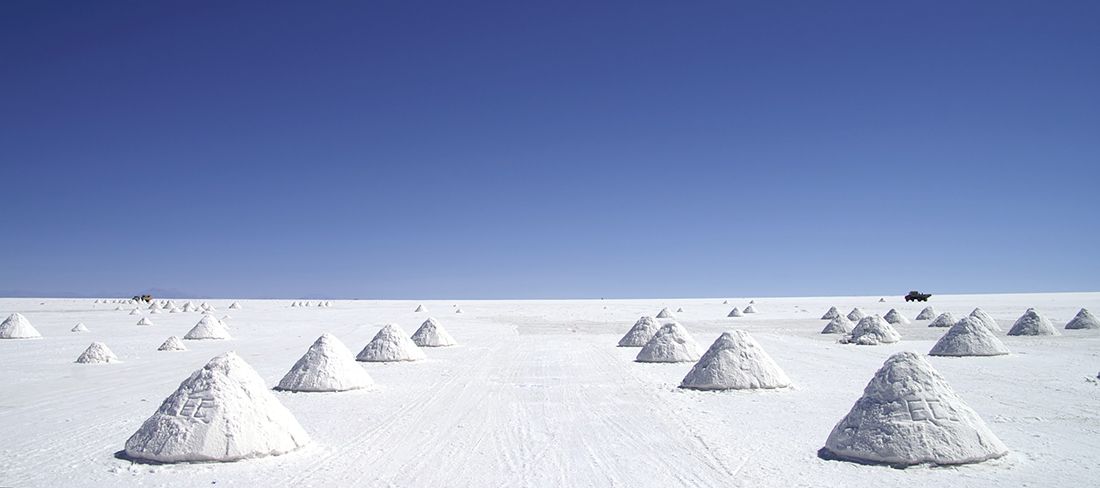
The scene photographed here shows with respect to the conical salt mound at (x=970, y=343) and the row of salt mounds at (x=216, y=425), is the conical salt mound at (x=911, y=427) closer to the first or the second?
the row of salt mounds at (x=216, y=425)

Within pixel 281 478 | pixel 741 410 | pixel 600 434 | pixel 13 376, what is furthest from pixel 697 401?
pixel 13 376

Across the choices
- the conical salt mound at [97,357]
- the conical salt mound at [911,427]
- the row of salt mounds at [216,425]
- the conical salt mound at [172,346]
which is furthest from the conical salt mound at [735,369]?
the conical salt mound at [172,346]

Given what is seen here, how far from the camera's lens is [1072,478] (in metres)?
6.46

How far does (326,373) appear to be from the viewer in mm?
12719

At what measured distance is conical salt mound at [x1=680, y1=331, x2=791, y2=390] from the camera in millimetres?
12203

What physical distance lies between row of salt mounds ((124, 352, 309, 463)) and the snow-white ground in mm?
159

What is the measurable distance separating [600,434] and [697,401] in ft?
9.49

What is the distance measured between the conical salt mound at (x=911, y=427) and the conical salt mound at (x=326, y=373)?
821cm

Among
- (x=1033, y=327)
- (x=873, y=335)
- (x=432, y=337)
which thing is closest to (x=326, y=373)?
(x=432, y=337)

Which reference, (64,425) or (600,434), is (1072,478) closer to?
(600,434)

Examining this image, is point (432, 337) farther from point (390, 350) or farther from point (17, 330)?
point (17, 330)

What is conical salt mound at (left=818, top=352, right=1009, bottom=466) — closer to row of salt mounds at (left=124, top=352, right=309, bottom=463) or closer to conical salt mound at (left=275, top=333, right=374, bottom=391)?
row of salt mounds at (left=124, top=352, right=309, bottom=463)

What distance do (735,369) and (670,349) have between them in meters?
5.20

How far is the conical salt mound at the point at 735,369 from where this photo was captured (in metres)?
12.2
